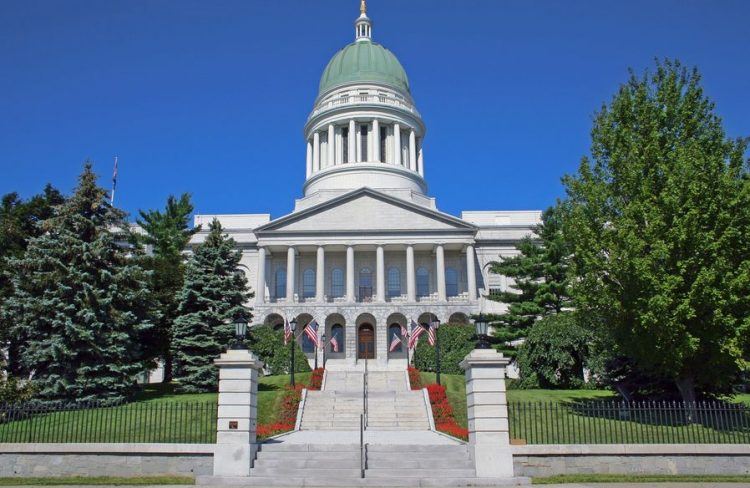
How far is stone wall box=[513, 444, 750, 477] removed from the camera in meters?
15.2

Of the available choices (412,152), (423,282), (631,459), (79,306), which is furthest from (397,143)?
(631,459)

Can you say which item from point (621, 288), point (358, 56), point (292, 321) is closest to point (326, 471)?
point (621, 288)

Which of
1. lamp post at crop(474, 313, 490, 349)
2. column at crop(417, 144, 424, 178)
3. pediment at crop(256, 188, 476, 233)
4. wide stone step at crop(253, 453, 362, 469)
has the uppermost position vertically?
column at crop(417, 144, 424, 178)

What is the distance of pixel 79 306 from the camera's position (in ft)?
84.1

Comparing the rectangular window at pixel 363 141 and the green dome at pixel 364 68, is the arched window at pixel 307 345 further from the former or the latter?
the green dome at pixel 364 68

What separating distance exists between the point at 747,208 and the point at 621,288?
13.9 feet

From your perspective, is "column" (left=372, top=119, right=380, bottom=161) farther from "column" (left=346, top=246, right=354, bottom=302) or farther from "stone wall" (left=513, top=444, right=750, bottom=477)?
"stone wall" (left=513, top=444, right=750, bottom=477)

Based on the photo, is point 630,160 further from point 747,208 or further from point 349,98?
point 349,98

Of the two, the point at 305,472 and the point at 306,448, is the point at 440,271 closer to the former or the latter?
the point at 306,448

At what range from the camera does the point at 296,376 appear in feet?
113

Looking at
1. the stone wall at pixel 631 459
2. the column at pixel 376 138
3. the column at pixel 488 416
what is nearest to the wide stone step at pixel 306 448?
the column at pixel 488 416

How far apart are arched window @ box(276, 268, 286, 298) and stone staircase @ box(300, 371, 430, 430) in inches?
788

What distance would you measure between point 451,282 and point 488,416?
35.8 m

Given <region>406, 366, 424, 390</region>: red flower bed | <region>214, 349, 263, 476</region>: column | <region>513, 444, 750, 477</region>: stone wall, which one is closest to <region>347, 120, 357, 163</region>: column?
<region>406, 366, 424, 390</region>: red flower bed
